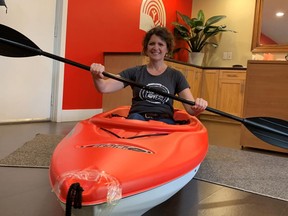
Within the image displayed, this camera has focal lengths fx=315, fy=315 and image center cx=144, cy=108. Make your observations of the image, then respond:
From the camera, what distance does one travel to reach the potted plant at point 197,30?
16.7 feet

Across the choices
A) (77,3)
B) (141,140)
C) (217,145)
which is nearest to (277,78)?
(217,145)

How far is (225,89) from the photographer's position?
5.02m

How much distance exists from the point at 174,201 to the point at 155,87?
2.11ft

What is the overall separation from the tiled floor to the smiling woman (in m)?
4.02

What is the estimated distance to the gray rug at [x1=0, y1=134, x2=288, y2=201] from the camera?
170cm

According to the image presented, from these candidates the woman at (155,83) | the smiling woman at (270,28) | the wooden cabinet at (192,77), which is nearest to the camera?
the woman at (155,83)

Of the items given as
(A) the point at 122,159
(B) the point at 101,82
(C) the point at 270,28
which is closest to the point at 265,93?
(B) the point at 101,82

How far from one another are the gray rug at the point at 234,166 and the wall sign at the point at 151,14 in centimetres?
257

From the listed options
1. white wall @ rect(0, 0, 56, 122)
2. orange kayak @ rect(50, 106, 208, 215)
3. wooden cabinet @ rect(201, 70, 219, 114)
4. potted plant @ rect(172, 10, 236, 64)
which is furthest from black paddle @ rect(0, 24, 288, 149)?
potted plant @ rect(172, 10, 236, 64)

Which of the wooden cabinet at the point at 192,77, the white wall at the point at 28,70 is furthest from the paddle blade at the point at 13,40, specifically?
the wooden cabinet at the point at 192,77

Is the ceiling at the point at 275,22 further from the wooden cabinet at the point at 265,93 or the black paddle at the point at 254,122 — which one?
the black paddle at the point at 254,122

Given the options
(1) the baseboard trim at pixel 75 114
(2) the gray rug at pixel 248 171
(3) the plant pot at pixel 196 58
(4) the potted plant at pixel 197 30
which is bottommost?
(2) the gray rug at pixel 248 171

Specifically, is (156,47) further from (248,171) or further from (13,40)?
(248,171)

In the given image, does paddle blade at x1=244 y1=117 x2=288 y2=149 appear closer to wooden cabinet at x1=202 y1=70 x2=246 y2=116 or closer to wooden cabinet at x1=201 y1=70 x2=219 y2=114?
wooden cabinet at x1=202 y1=70 x2=246 y2=116
